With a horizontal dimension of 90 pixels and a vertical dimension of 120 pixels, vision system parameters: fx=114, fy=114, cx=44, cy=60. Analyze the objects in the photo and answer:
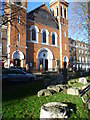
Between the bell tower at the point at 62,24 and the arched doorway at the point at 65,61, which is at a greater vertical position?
the bell tower at the point at 62,24

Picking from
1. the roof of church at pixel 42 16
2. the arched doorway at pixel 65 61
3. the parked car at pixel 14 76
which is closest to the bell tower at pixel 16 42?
the roof of church at pixel 42 16

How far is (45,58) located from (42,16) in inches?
406

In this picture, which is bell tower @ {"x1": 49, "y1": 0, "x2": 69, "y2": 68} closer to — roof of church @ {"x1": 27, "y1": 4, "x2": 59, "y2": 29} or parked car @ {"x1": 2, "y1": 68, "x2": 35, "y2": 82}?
roof of church @ {"x1": 27, "y1": 4, "x2": 59, "y2": 29}

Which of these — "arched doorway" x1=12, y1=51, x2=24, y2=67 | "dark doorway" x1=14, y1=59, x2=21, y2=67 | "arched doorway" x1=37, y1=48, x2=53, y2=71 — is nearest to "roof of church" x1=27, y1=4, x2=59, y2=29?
"arched doorway" x1=37, y1=48, x2=53, y2=71

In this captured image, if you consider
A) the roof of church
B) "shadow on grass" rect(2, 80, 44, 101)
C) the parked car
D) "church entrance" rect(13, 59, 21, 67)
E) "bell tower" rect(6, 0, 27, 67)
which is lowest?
"shadow on grass" rect(2, 80, 44, 101)

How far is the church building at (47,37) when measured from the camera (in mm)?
24906

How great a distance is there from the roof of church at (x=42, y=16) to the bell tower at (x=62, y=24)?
173 cm

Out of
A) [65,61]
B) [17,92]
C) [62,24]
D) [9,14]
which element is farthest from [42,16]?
[17,92]

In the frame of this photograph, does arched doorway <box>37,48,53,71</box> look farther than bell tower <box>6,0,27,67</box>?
Yes

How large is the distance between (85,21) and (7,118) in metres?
15.2

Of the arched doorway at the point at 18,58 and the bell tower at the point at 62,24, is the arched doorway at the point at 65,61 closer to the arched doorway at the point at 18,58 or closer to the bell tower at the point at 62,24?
the bell tower at the point at 62,24

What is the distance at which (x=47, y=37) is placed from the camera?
91.8ft

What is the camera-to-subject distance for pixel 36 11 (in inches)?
1072

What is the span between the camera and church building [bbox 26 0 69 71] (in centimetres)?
2491
